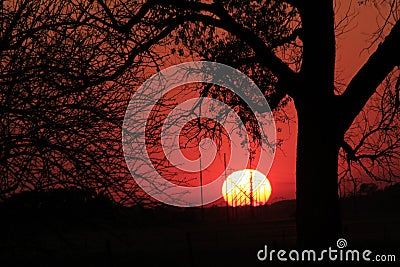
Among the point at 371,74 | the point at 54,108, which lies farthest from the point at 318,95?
the point at 54,108

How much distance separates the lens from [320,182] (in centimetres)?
1200

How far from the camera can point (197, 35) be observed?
547 inches

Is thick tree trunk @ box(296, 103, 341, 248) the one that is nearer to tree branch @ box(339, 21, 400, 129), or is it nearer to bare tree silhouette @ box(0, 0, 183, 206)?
tree branch @ box(339, 21, 400, 129)

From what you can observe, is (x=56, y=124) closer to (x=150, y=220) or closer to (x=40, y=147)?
(x=40, y=147)

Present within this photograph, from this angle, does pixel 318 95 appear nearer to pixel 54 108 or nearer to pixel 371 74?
pixel 371 74

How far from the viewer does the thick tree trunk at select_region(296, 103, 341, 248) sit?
12.0 m

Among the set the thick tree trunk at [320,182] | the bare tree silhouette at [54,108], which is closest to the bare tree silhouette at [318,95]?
the thick tree trunk at [320,182]

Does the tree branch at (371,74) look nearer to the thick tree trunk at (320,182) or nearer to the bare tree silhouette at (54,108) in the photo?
the thick tree trunk at (320,182)

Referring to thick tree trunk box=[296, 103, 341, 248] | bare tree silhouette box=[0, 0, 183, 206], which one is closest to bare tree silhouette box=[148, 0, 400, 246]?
thick tree trunk box=[296, 103, 341, 248]

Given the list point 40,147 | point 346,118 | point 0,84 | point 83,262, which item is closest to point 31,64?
point 0,84

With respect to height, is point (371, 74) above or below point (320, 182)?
above

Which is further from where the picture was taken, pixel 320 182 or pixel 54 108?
pixel 320 182

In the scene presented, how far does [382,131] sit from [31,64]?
8.91m

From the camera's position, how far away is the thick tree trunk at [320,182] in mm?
12023
